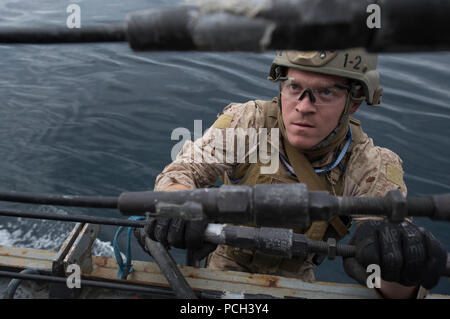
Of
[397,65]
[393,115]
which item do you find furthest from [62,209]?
[397,65]

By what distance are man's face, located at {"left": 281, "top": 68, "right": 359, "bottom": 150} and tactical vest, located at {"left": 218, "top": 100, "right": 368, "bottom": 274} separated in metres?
0.30

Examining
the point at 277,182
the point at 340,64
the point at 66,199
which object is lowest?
the point at 277,182

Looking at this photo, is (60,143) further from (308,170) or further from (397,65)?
(397,65)

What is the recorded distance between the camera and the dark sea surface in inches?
213

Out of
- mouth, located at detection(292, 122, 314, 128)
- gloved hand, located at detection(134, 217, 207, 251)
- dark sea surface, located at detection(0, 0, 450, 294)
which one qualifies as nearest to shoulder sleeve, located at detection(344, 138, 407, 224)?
mouth, located at detection(292, 122, 314, 128)

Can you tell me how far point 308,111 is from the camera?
2410 mm

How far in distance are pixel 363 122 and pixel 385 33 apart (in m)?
6.54

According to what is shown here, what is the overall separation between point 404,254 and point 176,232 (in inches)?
47.9

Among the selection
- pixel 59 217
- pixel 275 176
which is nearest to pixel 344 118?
pixel 275 176

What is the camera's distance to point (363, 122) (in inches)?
266

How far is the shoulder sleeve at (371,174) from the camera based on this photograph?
102 inches

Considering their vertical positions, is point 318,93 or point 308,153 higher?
point 318,93

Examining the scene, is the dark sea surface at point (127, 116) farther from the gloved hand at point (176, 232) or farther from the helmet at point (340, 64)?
the helmet at point (340, 64)

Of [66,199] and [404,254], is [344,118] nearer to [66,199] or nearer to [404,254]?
[404,254]
